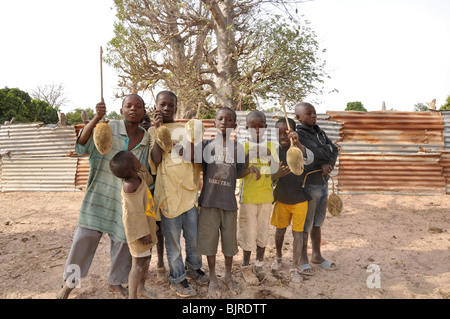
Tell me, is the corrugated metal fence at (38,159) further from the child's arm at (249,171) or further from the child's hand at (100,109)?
the child's arm at (249,171)

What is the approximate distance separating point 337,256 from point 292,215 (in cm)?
103

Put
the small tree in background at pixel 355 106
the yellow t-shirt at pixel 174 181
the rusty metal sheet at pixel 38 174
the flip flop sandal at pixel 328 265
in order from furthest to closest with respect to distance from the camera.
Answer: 1. the small tree in background at pixel 355 106
2. the rusty metal sheet at pixel 38 174
3. the flip flop sandal at pixel 328 265
4. the yellow t-shirt at pixel 174 181

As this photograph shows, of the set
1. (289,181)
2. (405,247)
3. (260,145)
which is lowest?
(405,247)

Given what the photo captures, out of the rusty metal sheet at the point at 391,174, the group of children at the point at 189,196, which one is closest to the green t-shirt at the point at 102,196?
the group of children at the point at 189,196

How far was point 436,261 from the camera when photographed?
324 cm

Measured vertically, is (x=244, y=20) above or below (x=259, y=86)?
above

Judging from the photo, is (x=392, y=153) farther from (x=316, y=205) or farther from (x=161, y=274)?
(x=161, y=274)

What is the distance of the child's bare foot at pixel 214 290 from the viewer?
239 centimetres

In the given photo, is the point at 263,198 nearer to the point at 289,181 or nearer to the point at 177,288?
the point at 289,181

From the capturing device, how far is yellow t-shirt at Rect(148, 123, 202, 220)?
7.73 ft

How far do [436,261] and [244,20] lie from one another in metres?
9.53

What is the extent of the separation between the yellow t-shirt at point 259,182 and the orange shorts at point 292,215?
0.83 ft

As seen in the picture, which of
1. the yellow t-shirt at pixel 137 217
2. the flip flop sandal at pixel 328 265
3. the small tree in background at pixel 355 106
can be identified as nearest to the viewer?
the yellow t-shirt at pixel 137 217
